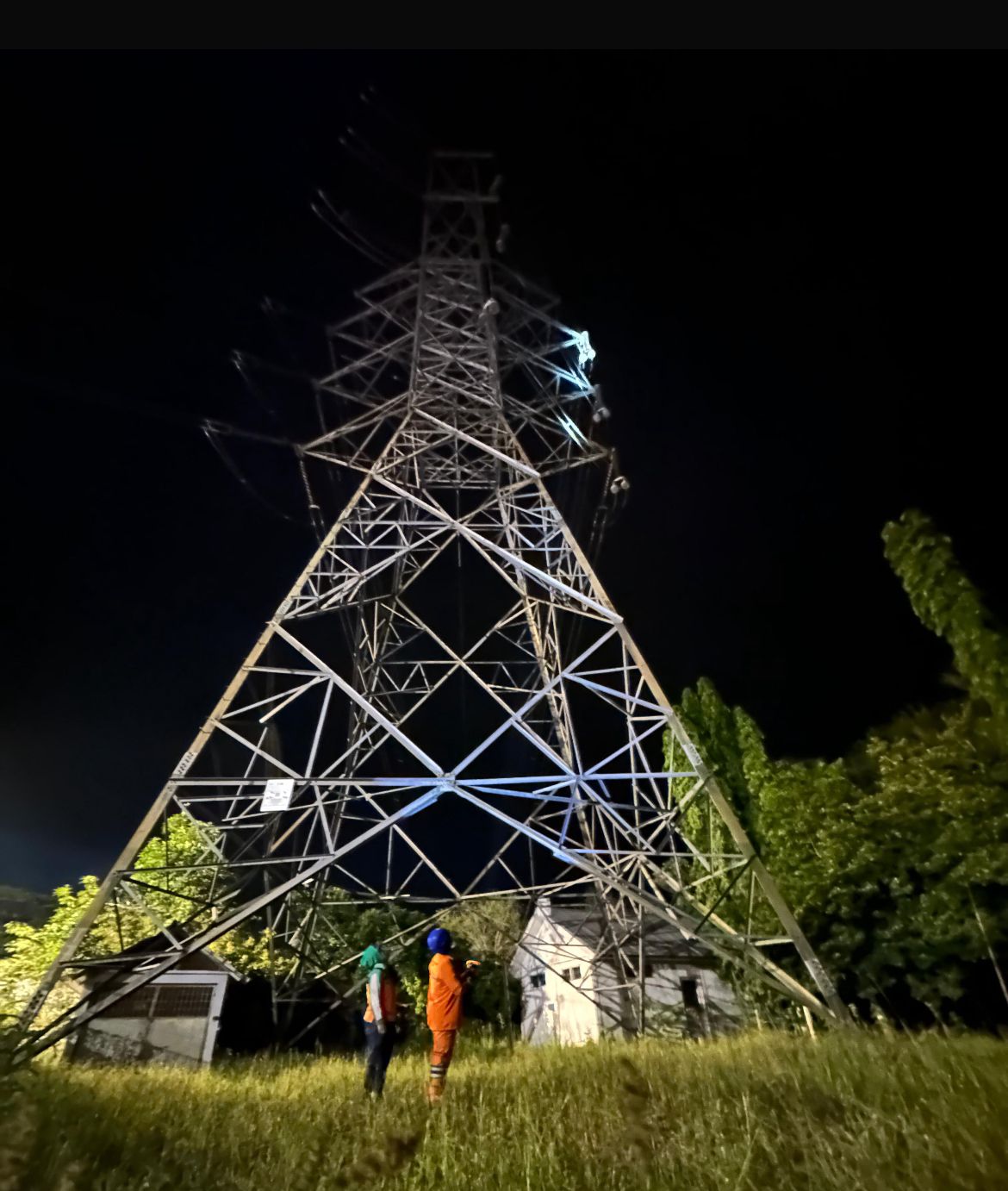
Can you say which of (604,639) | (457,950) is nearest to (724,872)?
(604,639)

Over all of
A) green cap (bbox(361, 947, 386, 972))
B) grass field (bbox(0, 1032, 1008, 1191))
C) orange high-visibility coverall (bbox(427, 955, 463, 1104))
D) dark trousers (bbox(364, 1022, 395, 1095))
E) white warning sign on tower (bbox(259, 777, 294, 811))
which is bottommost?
grass field (bbox(0, 1032, 1008, 1191))

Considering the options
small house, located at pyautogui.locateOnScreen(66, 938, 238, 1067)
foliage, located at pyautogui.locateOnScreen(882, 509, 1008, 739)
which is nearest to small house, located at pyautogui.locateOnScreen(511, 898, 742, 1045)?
small house, located at pyautogui.locateOnScreen(66, 938, 238, 1067)

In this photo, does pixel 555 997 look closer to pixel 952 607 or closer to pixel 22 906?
pixel 952 607

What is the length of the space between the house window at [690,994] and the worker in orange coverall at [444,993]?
1243cm

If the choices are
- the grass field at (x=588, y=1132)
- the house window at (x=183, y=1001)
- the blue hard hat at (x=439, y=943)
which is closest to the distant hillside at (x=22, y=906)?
the house window at (x=183, y=1001)

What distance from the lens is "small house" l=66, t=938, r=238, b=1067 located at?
1145 cm

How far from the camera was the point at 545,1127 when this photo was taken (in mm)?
2742

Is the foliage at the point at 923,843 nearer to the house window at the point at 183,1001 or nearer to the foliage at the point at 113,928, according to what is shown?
the house window at the point at 183,1001

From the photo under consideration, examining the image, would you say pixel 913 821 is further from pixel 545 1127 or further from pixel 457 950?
pixel 457 950

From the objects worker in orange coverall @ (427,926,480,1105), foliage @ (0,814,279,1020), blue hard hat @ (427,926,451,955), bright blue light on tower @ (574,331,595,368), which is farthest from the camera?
foliage @ (0,814,279,1020)

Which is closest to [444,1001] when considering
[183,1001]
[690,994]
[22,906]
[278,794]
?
[278,794]

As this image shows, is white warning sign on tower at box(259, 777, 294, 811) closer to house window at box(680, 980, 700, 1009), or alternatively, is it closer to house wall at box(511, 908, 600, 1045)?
house wall at box(511, 908, 600, 1045)

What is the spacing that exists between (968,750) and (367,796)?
8313 millimetres

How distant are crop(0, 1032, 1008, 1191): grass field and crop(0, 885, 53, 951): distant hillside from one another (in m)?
17.9
